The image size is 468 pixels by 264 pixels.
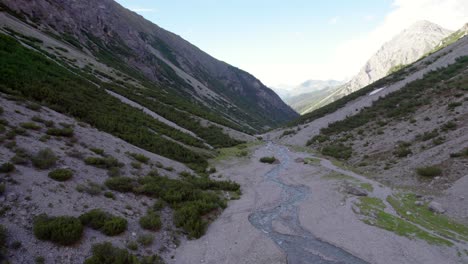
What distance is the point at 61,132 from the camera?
55.6 feet

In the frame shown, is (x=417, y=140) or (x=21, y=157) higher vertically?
(x=417, y=140)

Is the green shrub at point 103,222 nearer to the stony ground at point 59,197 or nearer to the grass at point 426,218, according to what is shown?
the stony ground at point 59,197

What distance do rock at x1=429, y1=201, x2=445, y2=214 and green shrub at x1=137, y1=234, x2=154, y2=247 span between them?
602 inches

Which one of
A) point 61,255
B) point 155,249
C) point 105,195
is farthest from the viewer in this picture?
point 105,195

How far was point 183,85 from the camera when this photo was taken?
4616 inches

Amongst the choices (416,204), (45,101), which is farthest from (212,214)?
(45,101)

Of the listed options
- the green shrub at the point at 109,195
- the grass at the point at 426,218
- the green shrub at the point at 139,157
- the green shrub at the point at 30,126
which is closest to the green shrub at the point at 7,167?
the green shrub at the point at 109,195

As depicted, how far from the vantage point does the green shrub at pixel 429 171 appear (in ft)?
57.9

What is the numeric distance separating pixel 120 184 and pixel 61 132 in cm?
622

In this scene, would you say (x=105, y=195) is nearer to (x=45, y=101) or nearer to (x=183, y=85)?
(x=45, y=101)

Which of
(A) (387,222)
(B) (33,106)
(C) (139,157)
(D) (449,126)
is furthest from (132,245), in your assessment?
(D) (449,126)

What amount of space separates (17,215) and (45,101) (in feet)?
49.3

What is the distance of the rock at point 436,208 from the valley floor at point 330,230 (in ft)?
0.96

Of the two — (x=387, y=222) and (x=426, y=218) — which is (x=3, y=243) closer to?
(x=387, y=222)
